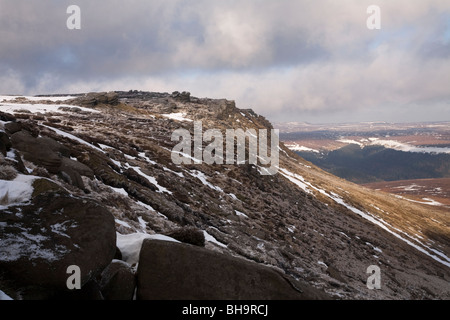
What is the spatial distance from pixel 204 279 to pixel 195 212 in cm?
1508

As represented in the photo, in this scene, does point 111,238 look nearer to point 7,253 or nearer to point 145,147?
point 7,253

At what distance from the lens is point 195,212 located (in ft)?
72.1

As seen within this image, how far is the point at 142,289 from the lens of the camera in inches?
274

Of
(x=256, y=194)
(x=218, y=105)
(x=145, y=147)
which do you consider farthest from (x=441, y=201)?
(x=145, y=147)

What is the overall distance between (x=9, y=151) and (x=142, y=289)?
39.0 ft

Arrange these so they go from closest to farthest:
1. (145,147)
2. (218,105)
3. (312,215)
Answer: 1. (145,147)
2. (312,215)
3. (218,105)

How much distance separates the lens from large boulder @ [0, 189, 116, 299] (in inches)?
232

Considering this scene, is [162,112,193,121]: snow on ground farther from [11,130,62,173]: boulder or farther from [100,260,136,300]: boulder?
[100,260,136,300]: boulder

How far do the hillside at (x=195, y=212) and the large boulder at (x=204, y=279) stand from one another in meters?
1.14
